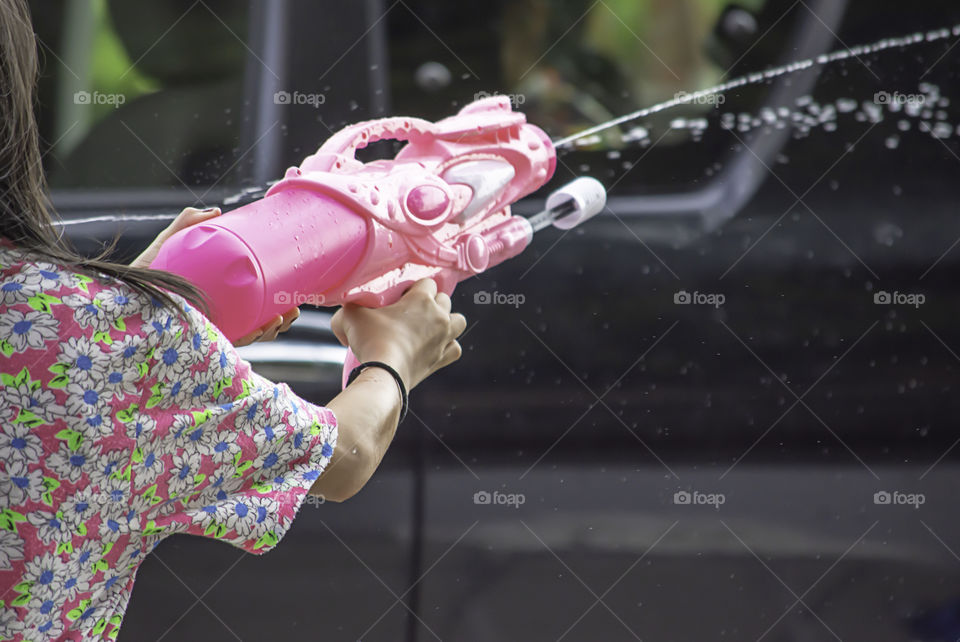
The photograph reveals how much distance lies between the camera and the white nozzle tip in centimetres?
82

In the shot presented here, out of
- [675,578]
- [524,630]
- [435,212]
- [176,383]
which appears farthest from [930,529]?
[176,383]

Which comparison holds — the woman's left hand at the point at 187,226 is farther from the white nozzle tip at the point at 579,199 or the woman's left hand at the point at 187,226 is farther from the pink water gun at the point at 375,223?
the white nozzle tip at the point at 579,199

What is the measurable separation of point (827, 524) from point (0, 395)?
36.3 inches

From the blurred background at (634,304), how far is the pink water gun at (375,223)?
32 centimetres

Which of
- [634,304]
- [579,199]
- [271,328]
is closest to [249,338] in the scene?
[271,328]

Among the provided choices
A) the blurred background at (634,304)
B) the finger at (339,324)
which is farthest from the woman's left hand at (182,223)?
the blurred background at (634,304)

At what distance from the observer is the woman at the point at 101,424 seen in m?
0.43

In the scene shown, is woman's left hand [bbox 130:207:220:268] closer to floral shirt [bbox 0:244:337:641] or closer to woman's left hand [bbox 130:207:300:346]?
woman's left hand [bbox 130:207:300:346]

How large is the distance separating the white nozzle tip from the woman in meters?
0.36

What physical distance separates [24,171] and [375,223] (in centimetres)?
24

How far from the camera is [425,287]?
68 cm

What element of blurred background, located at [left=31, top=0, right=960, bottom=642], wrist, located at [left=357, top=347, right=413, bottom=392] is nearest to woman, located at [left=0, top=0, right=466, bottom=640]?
wrist, located at [left=357, top=347, right=413, bottom=392]

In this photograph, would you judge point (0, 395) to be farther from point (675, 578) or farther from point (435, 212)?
point (675, 578)

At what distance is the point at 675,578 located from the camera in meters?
1.10
